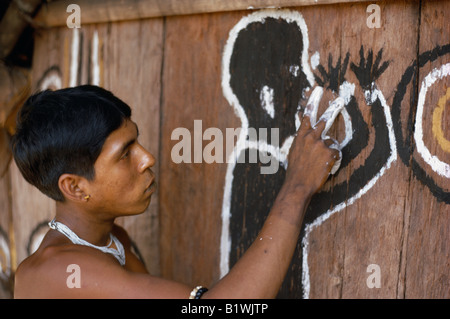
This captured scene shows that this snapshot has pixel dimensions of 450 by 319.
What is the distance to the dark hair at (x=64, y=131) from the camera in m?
1.30

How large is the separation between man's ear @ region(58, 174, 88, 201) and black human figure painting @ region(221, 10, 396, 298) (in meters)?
0.54

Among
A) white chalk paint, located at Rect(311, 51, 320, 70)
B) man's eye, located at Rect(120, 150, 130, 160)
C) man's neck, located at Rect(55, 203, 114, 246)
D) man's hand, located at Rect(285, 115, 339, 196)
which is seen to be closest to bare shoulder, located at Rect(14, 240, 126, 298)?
man's neck, located at Rect(55, 203, 114, 246)

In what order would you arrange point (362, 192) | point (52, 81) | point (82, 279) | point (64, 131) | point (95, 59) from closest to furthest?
point (82, 279)
point (64, 131)
point (362, 192)
point (95, 59)
point (52, 81)

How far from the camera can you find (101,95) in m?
1.39

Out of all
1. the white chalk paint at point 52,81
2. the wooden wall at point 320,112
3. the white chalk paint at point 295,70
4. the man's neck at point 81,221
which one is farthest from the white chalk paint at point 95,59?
the white chalk paint at point 295,70

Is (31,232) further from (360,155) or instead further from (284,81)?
(360,155)

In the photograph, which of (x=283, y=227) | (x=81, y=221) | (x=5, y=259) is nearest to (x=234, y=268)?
(x=283, y=227)

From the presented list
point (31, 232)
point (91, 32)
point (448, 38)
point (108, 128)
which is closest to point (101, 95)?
point (108, 128)

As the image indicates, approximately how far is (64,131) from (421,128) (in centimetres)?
96

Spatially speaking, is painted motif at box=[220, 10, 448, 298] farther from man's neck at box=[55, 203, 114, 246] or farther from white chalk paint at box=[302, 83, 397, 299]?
man's neck at box=[55, 203, 114, 246]

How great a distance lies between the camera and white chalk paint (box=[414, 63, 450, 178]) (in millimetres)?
1273

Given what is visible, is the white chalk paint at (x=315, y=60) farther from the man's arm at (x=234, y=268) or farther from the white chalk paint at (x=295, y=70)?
the man's arm at (x=234, y=268)

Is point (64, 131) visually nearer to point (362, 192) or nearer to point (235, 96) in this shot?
point (235, 96)

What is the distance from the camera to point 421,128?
131 centimetres
